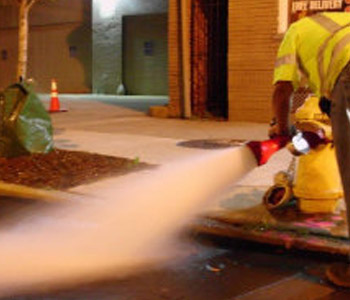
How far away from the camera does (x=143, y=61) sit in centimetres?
2442

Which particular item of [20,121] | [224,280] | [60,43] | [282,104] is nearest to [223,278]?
[224,280]

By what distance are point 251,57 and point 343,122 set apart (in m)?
9.50

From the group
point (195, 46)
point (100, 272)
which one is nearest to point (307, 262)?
point (100, 272)

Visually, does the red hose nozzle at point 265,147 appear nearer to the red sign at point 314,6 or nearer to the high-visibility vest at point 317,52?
the high-visibility vest at point 317,52

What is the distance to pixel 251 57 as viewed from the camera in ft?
43.8

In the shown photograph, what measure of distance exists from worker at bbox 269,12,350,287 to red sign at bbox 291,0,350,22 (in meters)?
7.63

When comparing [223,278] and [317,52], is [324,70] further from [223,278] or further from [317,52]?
[223,278]

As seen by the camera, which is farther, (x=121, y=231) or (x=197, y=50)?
(x=197, y=50)

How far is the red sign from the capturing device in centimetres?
1176

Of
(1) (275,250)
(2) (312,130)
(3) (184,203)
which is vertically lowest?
(1) (275,250)

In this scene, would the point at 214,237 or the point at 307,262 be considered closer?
the point at 307,262

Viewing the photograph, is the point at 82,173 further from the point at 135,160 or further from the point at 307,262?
the point at 307,262

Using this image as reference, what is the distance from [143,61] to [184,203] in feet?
64.5

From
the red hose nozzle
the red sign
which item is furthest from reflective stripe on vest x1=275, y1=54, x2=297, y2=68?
the red sign
